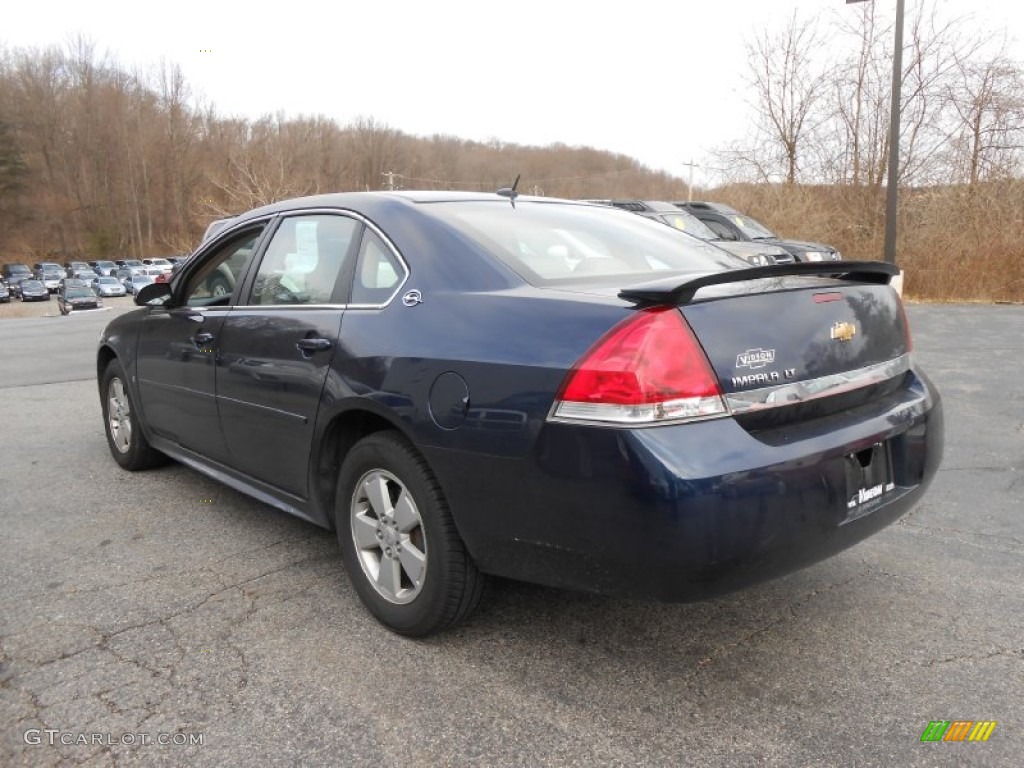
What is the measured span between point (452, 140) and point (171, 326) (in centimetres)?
7448

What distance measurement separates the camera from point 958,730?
7.41 ft

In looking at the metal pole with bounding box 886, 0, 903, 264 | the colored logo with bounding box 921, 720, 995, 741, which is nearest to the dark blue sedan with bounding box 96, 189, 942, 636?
the colored logo with bounding box 921, 720, 995, 741

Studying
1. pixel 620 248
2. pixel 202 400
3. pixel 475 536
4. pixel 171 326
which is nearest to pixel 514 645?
pixel 475 536

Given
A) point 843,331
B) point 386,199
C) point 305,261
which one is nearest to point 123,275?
point 305,261

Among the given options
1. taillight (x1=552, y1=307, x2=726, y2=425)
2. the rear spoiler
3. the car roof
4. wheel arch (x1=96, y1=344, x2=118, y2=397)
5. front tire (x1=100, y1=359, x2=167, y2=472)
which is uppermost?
the car roof

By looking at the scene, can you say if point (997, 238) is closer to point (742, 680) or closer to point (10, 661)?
point (742, 680)

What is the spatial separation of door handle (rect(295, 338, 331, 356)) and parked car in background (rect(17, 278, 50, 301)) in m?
51.8

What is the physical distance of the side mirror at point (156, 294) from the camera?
4.39m

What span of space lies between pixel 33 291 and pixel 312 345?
52.1 meters

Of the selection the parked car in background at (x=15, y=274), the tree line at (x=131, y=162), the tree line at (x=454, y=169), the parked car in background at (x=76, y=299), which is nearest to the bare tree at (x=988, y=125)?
the tree line at (x=454, y=169)

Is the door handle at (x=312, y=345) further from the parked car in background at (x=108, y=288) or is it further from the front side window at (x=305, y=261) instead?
the parked car in background at (x=108, y=288)

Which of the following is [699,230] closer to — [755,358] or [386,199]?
[386,199]

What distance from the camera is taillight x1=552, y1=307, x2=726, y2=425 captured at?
7.09 ft

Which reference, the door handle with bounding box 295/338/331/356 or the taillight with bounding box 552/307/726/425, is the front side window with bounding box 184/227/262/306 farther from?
the taillight with bounding box 552/307/726/425
